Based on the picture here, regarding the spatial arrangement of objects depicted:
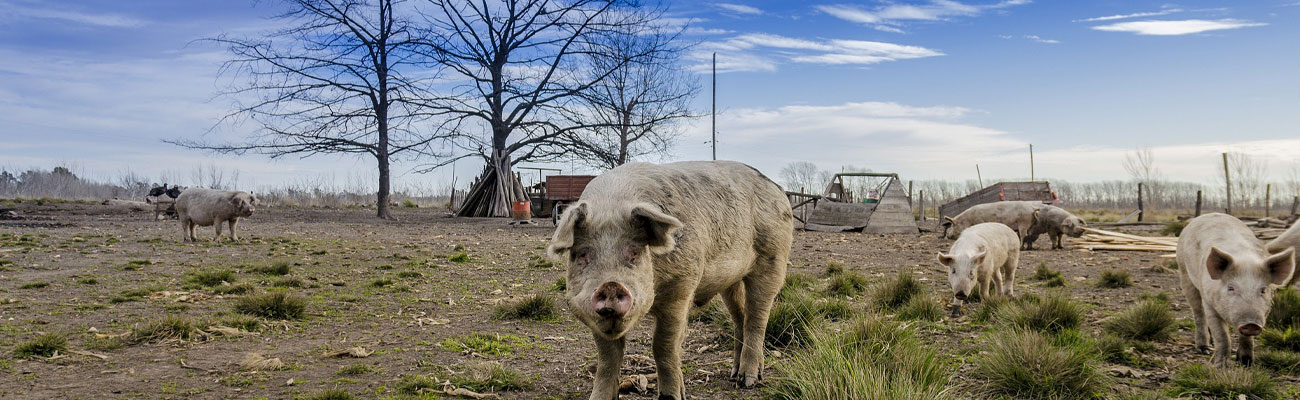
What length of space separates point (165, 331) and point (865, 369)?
5.80 m

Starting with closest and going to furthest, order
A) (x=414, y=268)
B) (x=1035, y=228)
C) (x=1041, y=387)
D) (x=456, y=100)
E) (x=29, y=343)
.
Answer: (x=1041, y=387), (x=29, y=343), (x=414, y=268), (x=1035, y=228), (x=456, y=100)

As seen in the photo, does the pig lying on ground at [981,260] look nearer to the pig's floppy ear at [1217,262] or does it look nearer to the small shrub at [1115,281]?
the small shrub at [1115,281]

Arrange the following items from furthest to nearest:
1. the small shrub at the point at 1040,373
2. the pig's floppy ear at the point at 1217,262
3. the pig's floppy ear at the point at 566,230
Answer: the pig's floppy ear at the point at 1217,262 → the small shrub at the point at 1040,373 → the pig's floppy ear at the point at 566,230

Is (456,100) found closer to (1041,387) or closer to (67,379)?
(67,379)

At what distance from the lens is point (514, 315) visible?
7.39 m

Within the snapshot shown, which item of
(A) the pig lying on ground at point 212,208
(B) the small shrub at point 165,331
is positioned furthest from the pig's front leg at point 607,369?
(A) the pig lying on ground at point 212,208

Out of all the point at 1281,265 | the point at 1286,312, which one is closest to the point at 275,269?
the point at 1281,265

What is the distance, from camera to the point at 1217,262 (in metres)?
5.29

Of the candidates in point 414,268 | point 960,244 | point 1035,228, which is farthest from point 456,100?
point 960,244

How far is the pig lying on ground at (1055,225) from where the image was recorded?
54.3 feet

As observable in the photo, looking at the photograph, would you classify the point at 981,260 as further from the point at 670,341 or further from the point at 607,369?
the point at 607,369

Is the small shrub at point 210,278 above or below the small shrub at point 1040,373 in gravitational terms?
above

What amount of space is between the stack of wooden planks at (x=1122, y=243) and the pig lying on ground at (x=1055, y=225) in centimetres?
39

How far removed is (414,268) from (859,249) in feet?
31.0
